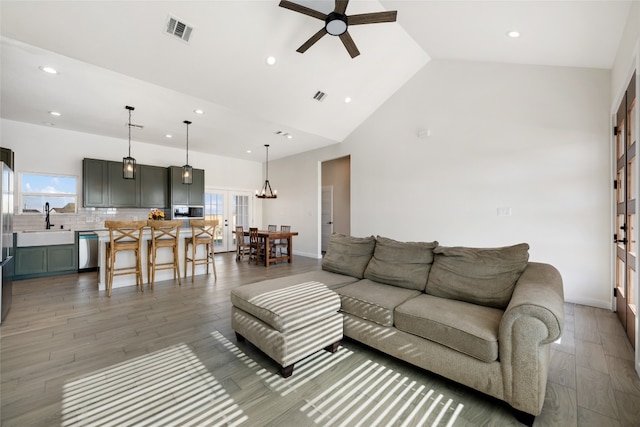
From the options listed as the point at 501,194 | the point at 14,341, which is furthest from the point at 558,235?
the point at 14,341

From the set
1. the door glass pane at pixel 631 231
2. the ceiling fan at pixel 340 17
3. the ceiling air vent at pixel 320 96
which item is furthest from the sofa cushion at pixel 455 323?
the ceiling air vent at pixel 320 96

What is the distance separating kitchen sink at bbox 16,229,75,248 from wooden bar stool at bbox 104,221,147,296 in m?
1.68

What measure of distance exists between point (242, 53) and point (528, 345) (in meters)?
4.22

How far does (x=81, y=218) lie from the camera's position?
579 cm

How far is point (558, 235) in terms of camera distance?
3.76 metres

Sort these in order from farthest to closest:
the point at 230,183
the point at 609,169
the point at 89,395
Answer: the point at 230,183 → the point at 609,169 → the point at 89,395

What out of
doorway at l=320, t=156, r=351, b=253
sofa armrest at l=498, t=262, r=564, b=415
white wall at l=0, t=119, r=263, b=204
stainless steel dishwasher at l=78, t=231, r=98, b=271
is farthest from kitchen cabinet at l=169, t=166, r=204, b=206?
sofa armrest at l=498, t=262, r=564, b=415

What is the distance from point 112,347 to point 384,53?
5203 millimetres

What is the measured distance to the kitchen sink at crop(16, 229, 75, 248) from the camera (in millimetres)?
4785

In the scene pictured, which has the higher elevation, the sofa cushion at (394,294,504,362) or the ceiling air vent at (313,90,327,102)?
the ceiling air vent at (313,90,327,102)

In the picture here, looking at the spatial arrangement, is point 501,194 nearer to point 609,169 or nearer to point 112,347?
point 609,169

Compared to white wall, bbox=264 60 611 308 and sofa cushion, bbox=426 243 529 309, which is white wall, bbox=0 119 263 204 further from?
sofa cushion, bbox=426 243 529 309

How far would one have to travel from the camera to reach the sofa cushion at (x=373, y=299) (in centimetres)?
217

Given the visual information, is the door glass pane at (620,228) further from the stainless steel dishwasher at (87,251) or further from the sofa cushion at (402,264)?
the stainless steel dishwasher at (87,251)
